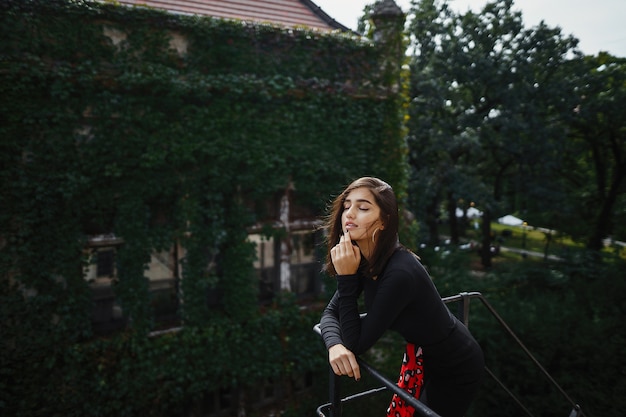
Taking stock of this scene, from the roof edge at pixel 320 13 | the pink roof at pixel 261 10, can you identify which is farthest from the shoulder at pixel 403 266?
the roof edge at pixel 320 13

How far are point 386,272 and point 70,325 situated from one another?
5.95m

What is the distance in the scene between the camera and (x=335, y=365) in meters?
1.87

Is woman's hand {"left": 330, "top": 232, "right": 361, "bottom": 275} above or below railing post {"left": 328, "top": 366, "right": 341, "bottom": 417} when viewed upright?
above

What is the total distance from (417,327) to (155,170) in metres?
5.44

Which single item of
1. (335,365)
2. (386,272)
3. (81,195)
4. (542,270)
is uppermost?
(81,195)

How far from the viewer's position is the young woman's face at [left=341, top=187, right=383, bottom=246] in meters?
2.05

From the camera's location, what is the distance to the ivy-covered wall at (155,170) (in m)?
5.61

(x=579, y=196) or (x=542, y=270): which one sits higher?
(x=579, y=196)

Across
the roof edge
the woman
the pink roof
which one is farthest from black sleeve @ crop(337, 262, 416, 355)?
the roof edge

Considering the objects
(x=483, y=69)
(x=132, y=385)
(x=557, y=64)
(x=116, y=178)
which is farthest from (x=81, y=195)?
(x=557, y=64)

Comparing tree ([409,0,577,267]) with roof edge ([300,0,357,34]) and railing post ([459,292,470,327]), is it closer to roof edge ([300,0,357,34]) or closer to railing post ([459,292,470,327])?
roof edge ([300,0,357,34])

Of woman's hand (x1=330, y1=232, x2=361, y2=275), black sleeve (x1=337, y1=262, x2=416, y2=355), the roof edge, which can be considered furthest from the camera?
the roof edge

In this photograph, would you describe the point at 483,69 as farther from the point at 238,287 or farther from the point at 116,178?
the point at 116,178

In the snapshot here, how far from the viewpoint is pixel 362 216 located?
81.1 inches
